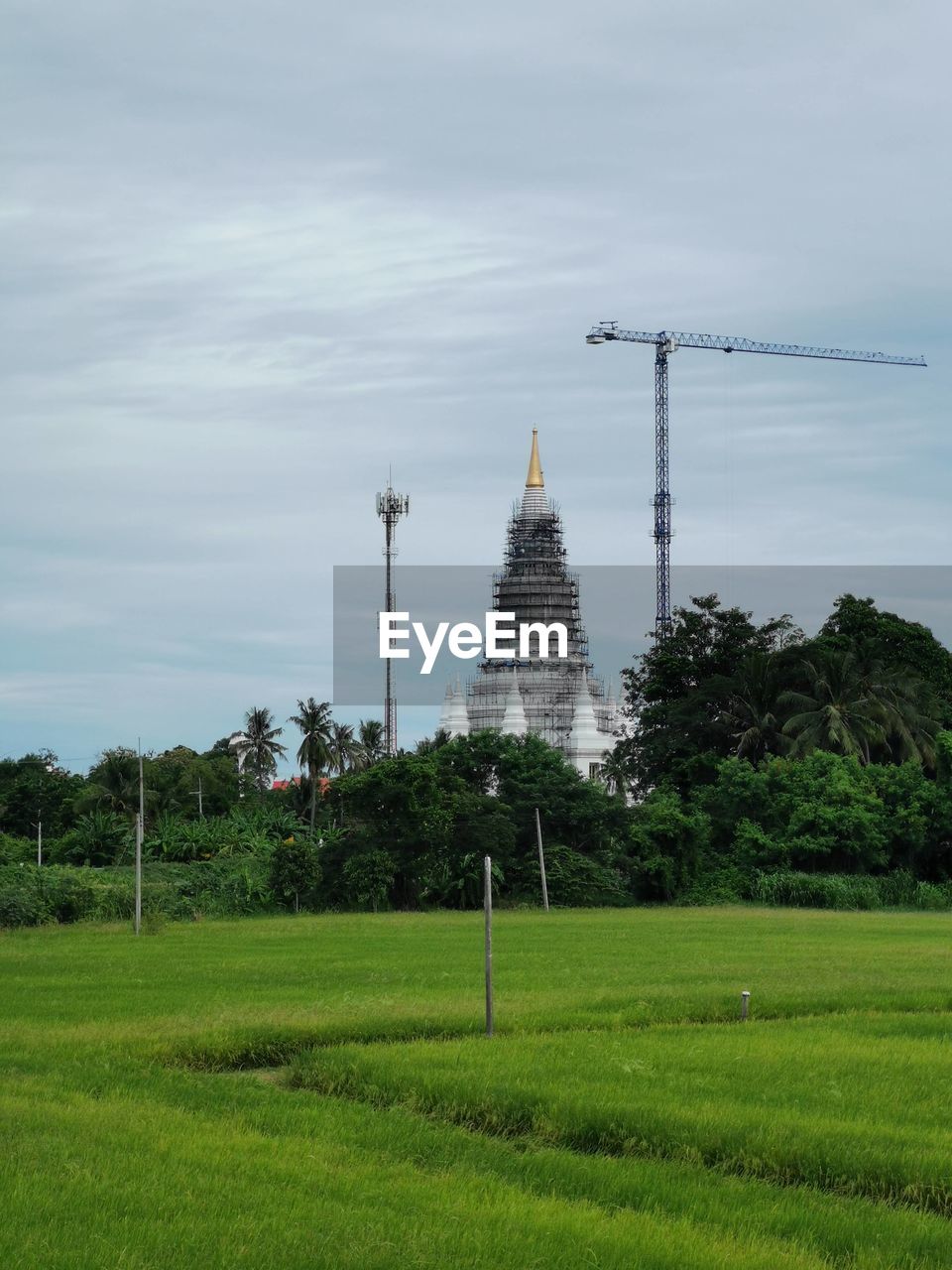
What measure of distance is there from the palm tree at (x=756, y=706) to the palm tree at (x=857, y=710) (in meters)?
1.33

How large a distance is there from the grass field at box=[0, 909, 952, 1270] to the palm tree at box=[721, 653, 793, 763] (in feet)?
126

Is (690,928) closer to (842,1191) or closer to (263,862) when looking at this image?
(263,862)

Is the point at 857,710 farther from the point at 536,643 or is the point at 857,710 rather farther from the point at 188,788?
the point at 536,643

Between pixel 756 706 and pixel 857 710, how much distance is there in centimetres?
512

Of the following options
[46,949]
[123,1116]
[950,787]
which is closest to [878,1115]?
[123,1116]

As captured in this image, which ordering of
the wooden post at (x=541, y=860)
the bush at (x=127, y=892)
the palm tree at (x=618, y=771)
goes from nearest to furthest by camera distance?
the bush at (x=127, y=892) < the wooden post at (x=541, y=860) < the palm tree at (x=618, y=771)

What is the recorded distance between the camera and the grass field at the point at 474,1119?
10320mm

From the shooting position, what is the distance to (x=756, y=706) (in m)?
66.3

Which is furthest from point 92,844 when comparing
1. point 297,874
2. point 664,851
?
point 664,851

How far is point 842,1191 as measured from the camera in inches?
470

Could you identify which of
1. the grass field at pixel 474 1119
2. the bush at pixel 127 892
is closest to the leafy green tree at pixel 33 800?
the bush at pixel 127 892

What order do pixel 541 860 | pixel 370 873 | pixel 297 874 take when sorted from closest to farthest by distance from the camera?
pixel 541 860 < pixel 370 873 < pixel 297 874

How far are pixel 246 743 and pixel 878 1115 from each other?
291 ft

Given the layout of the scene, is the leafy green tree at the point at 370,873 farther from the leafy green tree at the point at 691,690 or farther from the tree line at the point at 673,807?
the leafy green tree at the point at 691,690
